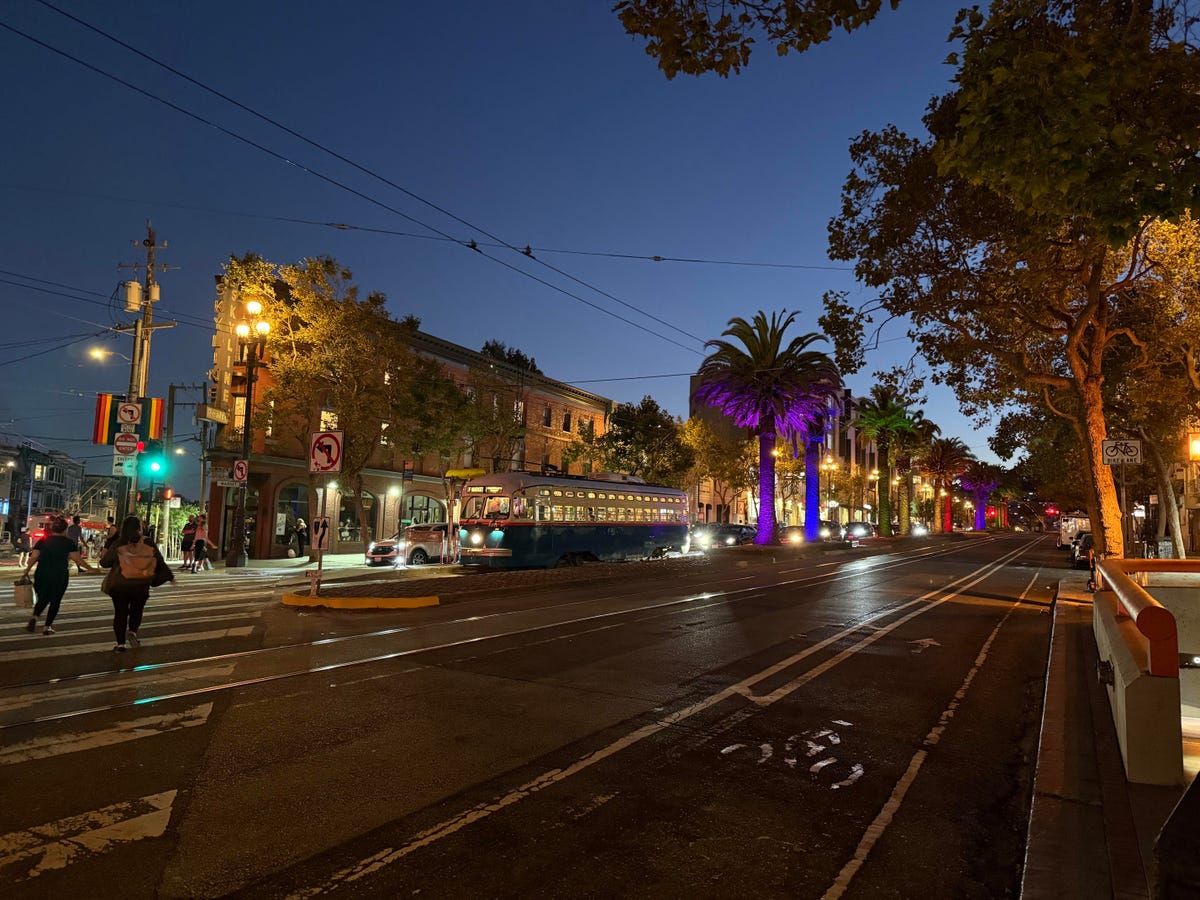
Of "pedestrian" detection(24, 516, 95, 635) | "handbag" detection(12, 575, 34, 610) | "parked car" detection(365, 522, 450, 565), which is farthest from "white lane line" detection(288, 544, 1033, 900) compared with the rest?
"parked car" detection(365, 522, 450, 565)

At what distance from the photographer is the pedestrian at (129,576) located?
9.69 metres

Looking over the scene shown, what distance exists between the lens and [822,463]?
242 ft

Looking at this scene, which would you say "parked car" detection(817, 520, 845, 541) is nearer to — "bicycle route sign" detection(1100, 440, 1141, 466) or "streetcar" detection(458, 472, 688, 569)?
"streetcar" detection(458, 472, 688, 569)

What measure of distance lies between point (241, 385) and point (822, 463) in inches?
2170

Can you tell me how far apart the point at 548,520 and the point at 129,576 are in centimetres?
1706

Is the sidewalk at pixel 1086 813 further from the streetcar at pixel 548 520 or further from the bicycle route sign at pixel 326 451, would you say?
the streetcar at pixel 548 520

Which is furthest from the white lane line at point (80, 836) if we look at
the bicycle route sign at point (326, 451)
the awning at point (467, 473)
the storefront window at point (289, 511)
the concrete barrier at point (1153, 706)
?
the storefront window at point (289, 511)

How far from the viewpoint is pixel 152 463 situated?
1041 inches

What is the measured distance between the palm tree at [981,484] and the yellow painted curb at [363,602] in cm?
11991

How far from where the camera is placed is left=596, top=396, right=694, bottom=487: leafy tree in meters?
50.2

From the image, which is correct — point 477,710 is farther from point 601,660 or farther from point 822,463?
point 822,463

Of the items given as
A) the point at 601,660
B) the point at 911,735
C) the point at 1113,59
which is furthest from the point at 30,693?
the point at 1113,59

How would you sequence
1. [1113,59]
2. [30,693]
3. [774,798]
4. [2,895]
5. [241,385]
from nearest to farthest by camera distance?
1. [2,895]
2. [774,798]
3. [1113,59]
4. [30,693]
5. [241,385]

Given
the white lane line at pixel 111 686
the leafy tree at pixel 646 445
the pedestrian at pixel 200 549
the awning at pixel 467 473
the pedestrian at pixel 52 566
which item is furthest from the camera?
the leafy tree at pixel 646 445
